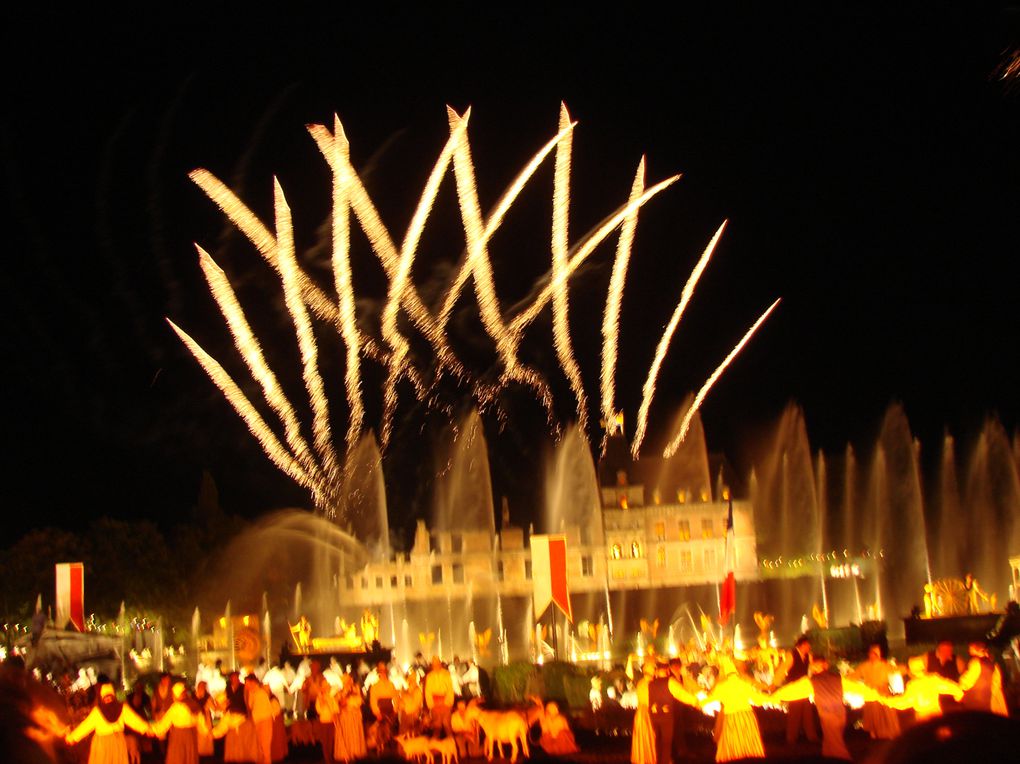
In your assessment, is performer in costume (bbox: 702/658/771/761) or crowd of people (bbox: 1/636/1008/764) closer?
performer in costume (bbox: 702/658/771/761)

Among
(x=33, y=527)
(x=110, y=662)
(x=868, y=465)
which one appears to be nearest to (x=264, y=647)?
(x=33, y=527)

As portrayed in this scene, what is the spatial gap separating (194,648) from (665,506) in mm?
33993

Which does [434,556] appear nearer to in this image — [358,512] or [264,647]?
[358,512]

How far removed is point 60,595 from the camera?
26.0 metres

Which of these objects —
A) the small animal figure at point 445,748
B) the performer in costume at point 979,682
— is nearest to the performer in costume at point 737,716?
the performer in costume at point 979,682

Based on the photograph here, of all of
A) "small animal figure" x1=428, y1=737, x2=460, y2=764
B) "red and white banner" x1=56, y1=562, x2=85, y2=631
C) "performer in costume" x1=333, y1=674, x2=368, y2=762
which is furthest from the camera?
"red and white banner" x1=56, y1=562, x2=85, y2=631

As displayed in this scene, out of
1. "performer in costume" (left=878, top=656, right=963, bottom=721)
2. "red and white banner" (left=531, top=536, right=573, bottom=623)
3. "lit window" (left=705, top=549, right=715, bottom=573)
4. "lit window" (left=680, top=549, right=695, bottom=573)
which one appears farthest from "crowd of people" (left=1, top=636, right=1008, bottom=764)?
"lit window" (left=680, top=549, right=695, bottom=573)

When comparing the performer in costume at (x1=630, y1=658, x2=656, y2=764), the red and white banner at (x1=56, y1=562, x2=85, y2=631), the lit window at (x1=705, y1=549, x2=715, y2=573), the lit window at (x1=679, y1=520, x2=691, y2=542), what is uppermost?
the lit window at (x1=679, y1=520, x2=691, y2=542)

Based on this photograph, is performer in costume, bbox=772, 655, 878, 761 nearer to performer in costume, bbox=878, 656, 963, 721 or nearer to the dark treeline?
performer in costume, bbox=878, 656, 963, 721

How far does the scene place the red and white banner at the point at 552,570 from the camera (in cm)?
2673

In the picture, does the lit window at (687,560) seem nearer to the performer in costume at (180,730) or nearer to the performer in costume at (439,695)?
the performer in costume at (439,695)

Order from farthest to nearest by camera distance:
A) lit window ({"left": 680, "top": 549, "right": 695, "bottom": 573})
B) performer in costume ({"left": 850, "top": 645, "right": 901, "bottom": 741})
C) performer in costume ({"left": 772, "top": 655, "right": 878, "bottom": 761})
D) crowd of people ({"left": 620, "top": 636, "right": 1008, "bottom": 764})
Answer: lit window ({"left": 680, "top": 549, "right": 695, "bottom": 573}) < performer in costume ({"left": 850, "top": 645, "right": 901, "bottom": 741}) < crowd of people ({"left": 620, "top": 636, "right": 1008, "bottom": 764}) < performer in costume ({"left": 772, "top": 655, "right": 878, "bottom": 761})

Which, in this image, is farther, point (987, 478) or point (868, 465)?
point (868, 465)

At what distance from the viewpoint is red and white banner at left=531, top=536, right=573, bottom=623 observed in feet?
87.7
